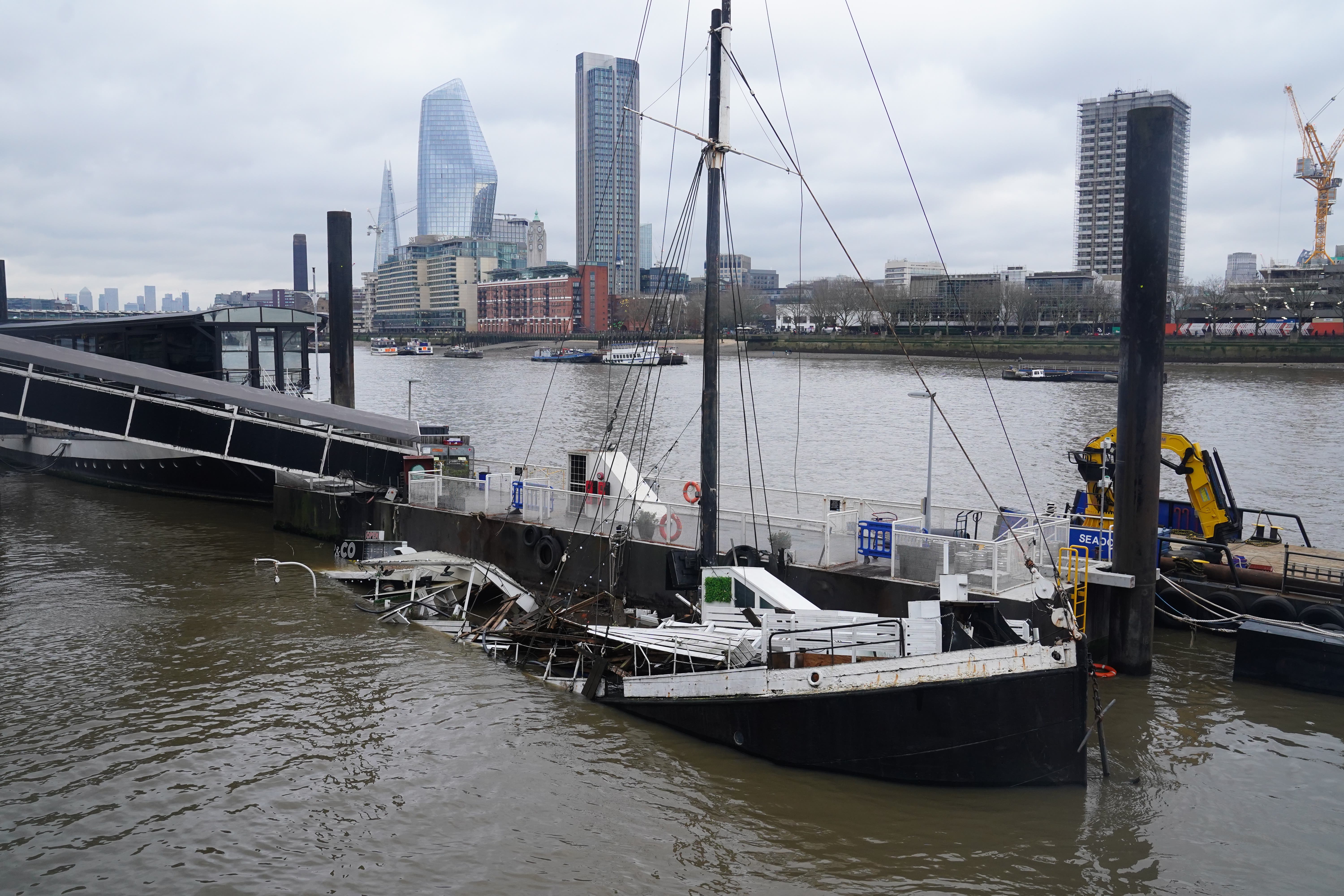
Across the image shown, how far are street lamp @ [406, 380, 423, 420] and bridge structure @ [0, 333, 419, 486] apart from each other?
2794mm

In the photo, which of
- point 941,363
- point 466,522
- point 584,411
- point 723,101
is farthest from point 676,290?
point 941,363

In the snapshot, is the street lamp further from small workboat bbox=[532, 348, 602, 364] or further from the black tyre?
small workboat bbox=[532, 348, 602, 364]

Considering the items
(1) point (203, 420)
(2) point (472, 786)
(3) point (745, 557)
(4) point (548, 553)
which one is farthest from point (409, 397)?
(2) point (472, 786)

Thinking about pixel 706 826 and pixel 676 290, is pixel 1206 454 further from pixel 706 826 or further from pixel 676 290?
pixel 706 826

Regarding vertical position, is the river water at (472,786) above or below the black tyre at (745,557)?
below

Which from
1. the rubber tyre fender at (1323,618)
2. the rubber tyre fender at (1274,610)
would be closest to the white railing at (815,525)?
the rubber tyre fender at (1274,610)

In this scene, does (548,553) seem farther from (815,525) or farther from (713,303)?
(713,303)

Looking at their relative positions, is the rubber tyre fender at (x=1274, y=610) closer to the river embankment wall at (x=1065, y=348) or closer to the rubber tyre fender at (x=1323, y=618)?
the rubber tyre fender at (x=1323, y=618)

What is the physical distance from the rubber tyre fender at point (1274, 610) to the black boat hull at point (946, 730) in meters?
9.48

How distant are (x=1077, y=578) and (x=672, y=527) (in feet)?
28.1

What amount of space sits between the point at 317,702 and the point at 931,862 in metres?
10.9

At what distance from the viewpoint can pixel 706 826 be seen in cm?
1333

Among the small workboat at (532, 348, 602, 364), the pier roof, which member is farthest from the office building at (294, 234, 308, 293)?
the pier roof

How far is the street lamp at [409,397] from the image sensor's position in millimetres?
39156
